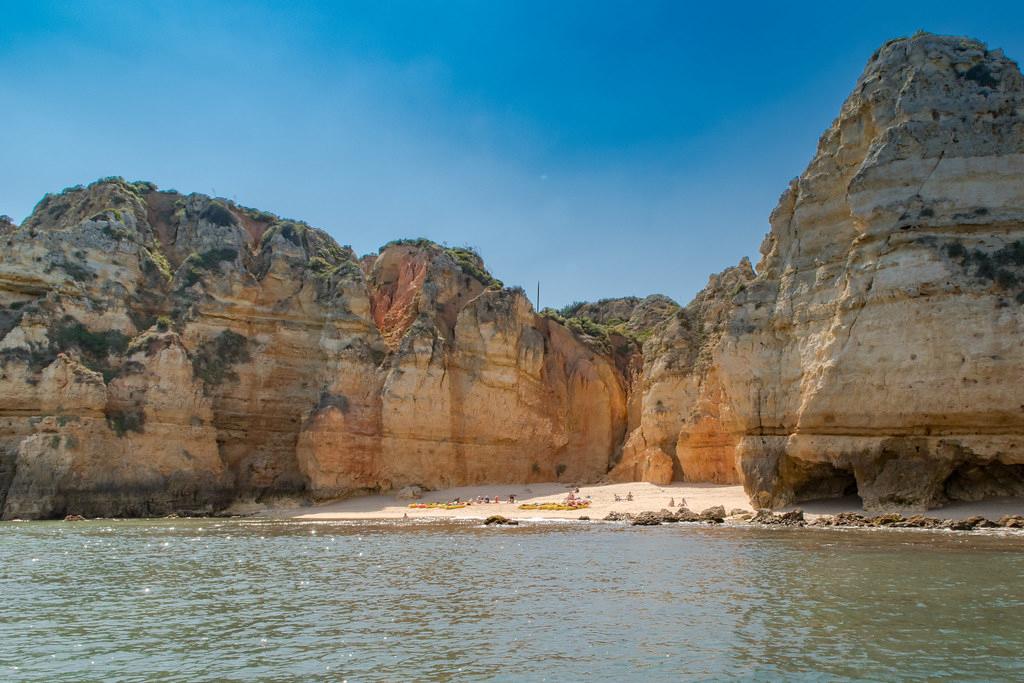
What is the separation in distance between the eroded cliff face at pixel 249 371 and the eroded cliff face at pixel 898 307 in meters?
15.5

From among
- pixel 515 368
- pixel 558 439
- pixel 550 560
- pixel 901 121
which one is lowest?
pixel 550 560

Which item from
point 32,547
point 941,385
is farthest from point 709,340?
point 32,547

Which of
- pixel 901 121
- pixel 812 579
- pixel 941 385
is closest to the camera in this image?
pixel 812 579

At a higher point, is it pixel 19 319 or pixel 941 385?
pixel 19 319

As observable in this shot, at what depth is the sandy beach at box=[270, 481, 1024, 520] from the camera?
30778 millimetres

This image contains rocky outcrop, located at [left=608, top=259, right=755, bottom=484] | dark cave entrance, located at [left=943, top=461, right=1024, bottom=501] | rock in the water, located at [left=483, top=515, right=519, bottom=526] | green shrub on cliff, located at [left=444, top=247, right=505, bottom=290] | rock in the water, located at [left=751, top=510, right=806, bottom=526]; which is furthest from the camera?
green shrub on cliff, located at [left=444, top=247, right=505, bottom=290]

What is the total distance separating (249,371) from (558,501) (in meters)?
17.8

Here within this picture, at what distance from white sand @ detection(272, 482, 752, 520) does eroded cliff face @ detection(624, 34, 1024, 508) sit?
367 cm

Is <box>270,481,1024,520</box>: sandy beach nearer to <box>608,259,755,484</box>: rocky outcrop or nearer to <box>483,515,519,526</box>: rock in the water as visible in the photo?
<box>608,259,755,484</box>: rocky outcrop

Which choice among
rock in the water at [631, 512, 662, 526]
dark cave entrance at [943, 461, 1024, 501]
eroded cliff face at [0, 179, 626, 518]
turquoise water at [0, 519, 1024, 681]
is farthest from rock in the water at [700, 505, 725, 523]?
eroded cliff face at [0, 179, 626, 518]

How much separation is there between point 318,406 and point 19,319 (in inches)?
559

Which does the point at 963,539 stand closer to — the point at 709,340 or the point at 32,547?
the point at 709,340

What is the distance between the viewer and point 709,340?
127ft

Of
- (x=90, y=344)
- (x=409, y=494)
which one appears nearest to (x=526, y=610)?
(x=409, y=494)
